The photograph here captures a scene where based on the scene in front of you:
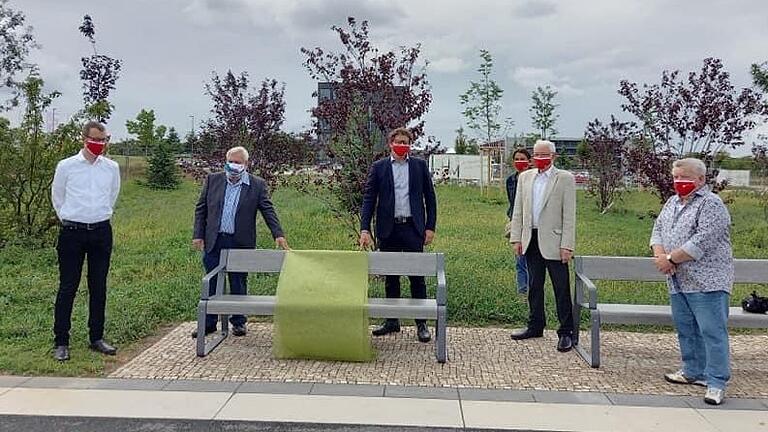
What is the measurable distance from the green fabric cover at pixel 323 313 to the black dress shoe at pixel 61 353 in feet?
5.68

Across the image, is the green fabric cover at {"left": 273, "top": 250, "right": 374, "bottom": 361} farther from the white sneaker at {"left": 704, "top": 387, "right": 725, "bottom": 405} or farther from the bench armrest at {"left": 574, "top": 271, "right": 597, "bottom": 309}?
the white sneaker at {"left": 704, "top": 387, "right": 725, "bottom": 405}

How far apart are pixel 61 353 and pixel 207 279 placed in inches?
52.2

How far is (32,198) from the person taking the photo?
1246 centimetres

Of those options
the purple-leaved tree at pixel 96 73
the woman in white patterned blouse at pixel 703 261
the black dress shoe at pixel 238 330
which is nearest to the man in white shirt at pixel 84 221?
the black dress shoe at pixel 238 330

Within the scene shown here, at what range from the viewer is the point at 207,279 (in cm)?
636

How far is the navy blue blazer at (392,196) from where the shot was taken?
6836 millimetres

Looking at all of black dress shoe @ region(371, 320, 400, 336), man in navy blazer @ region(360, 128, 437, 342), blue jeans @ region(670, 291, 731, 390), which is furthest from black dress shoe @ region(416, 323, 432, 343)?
blue jeans @ region(670, 291, 731, 390)

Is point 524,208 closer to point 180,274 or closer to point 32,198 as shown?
point 180,274

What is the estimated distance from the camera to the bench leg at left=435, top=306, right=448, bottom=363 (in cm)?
607

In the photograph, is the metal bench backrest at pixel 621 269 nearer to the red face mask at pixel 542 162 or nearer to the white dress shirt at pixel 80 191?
the red face mask at pixel 542 162

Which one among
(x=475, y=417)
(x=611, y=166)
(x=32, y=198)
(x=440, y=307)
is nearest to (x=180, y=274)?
(x=32, y=198)

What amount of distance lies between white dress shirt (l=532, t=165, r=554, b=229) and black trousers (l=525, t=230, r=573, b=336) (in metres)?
0.15

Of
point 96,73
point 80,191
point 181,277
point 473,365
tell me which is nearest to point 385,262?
point 473,365

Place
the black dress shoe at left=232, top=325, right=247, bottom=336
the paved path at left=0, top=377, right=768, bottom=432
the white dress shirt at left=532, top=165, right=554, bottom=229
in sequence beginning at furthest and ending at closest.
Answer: the black dress shoe at left=232, top=325, right=247, bottom=336 → the white dress shirt at left=532, top=165, right=554, bottom=229 → the paved path at left=0, top=377, right=768, bottom=432
